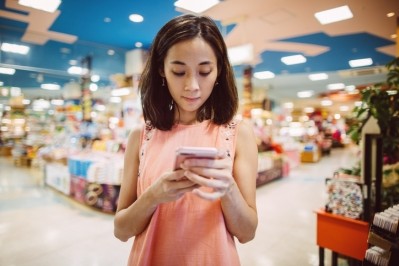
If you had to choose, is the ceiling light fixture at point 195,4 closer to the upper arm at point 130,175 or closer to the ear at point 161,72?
the ear at point 161,72

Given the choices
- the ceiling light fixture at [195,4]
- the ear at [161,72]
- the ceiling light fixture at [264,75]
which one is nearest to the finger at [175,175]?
the ear at [161,72]

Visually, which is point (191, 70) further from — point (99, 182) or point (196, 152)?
point (99, 182)

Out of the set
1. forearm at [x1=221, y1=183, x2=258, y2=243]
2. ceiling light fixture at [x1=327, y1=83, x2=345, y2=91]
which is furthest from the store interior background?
forearm at [x1=221, y1=183, x2=258, y2=243]

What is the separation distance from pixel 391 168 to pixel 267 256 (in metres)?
1.75

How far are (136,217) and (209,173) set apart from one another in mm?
364

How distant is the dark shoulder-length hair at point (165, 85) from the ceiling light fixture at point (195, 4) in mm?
4089

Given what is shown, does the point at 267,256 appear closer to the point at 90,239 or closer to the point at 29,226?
the point at 90,239

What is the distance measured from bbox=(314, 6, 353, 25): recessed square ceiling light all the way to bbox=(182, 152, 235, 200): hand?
18.1ft

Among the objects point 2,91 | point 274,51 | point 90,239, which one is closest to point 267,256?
point 90,239

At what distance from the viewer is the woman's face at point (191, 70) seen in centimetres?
82

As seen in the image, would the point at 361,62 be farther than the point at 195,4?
Yes

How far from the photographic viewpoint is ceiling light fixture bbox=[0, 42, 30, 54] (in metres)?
6.28

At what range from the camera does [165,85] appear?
107cm

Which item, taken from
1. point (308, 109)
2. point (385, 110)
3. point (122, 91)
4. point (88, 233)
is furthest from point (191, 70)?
point (308, 109)
